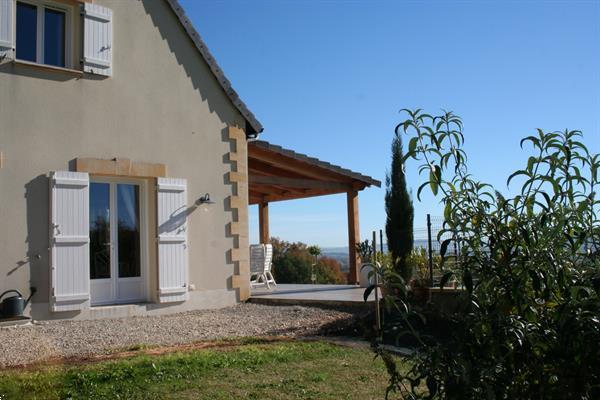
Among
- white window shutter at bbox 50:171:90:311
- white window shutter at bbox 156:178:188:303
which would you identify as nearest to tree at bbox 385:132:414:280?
white window shutter at bbox 156:178:188:303

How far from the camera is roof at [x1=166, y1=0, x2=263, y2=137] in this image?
945 cm

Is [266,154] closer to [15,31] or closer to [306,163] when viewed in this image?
[306,163]

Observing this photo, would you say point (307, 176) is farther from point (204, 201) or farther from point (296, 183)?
point (204, 201)

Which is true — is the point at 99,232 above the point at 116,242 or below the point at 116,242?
above

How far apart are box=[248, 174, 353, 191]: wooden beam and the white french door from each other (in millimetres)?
2682

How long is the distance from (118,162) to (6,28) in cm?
227

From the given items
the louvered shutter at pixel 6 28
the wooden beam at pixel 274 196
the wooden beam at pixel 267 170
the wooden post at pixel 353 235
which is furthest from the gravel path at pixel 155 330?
the wooden beam at pixel 274 196

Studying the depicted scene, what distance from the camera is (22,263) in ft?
24.7

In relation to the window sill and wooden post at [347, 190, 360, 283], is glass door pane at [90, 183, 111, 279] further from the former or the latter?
wooden post at [347, 190, 360, 283]

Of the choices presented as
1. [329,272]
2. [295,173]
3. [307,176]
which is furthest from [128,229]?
[329,272]

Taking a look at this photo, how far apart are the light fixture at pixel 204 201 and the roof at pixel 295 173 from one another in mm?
1567

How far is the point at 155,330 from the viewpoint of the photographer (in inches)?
286

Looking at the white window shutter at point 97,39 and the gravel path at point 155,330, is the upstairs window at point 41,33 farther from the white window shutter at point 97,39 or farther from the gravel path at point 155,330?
the gravel path at point 155,330

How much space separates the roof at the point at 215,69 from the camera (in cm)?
945
